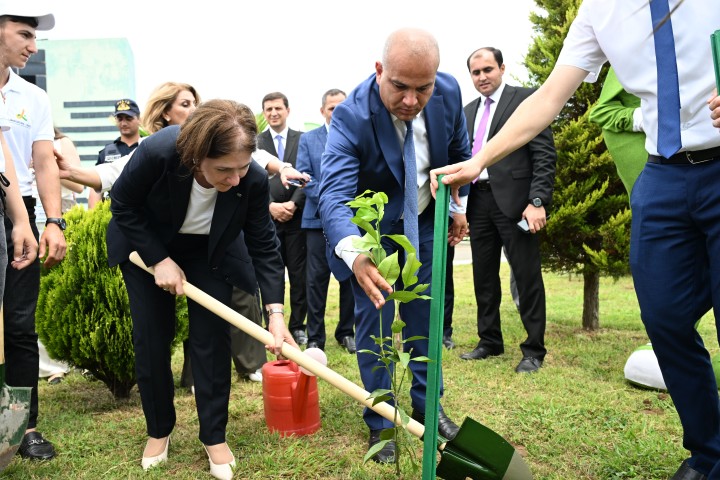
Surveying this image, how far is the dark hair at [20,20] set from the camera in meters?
2.98

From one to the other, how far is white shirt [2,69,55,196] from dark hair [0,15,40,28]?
40cm

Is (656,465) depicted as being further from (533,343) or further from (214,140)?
(214,140)

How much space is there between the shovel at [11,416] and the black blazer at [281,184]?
357cm

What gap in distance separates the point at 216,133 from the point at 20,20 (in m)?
1.21

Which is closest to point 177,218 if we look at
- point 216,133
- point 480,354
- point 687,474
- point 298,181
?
point 216,133

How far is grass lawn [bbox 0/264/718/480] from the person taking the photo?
3.00 metres

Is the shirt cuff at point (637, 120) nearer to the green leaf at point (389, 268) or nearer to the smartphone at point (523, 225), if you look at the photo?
the smartphone at point (523, 225)

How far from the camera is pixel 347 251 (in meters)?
2.64

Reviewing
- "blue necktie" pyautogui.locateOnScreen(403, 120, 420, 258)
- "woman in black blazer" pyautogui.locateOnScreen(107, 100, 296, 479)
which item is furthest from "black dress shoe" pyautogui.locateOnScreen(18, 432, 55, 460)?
"blue necktie" pyautogui.locateOnScreen(403, 120, 420, 258)

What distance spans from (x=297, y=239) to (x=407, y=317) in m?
3.26

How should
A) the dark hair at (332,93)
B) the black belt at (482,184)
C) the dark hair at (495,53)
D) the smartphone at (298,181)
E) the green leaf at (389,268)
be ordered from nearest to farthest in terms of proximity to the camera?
the green leaf at (389,268) < the smartphone at (298,181) < the black belt at (482,184) < the dark hair at (495,53) < the dark hair at (332,93)

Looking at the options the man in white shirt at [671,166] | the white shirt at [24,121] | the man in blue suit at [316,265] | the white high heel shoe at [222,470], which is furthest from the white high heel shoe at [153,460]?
the man in blue suit at [316,265]

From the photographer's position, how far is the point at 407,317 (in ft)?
11.1

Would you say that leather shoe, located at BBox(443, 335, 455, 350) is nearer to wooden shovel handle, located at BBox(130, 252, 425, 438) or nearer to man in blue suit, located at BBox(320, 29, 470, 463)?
man in blue suit, located at BBox(320, 29, 470, 463)
